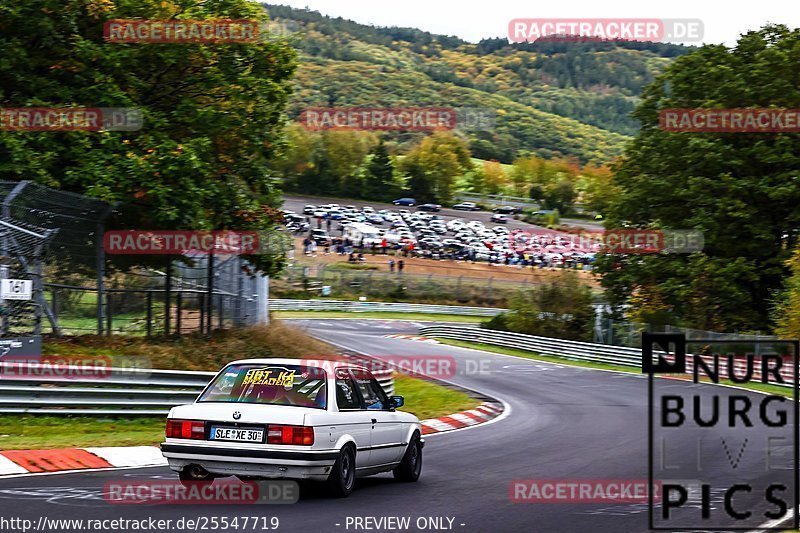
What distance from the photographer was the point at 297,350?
2303 cm

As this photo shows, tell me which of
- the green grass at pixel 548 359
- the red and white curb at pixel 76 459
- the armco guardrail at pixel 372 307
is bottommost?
the green grass at pixel 548 359

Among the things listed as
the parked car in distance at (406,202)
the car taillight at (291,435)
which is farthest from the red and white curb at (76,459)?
the parked car in distance at (406,202)

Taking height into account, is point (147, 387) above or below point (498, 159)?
below

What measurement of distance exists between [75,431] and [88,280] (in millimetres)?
4111

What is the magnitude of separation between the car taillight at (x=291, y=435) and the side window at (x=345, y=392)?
0.83 meters

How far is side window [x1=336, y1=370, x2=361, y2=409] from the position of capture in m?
10.4

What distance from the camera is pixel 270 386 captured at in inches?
400

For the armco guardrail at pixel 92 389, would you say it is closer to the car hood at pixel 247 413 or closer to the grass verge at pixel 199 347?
the grass verge at pixel 199 347

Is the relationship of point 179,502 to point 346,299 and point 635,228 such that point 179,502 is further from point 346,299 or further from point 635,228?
point 346,299

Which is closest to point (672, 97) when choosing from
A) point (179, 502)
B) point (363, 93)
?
point (179, 502)

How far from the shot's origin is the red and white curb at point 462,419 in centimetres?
1889

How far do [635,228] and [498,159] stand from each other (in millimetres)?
124061

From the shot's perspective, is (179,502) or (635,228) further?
(635,228)

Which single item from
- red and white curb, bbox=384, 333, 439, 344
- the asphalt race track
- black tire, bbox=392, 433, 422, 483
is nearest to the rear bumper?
the asphalt race track
